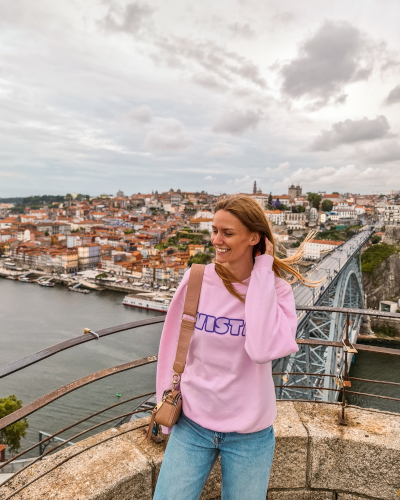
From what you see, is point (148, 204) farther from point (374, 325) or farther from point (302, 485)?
point (302, 485)

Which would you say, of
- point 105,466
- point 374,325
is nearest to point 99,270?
point 374,325

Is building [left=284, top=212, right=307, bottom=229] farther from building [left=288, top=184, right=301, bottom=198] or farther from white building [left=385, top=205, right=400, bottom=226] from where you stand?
building [left=288, top=184, right=301, bottom=198]

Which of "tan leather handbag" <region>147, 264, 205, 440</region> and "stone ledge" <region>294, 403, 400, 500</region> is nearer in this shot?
"tan leather handbag" <region>147, 264, 205, 440</region>

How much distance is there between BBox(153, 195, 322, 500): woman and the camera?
558 mm

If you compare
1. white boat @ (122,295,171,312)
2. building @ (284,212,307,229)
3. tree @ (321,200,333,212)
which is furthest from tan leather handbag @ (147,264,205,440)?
tree @ (321,200,333,212)

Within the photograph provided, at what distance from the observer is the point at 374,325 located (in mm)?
13781

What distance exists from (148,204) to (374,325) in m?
39.8

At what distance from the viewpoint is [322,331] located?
8.35 meters

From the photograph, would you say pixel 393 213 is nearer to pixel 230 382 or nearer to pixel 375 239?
pixel 375 239

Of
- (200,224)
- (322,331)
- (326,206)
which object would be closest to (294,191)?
(326,206)

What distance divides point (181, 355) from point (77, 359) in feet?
35.7

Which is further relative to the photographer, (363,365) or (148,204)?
(148,204)

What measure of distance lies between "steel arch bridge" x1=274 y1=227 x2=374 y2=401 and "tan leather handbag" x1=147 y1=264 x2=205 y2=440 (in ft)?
2.65

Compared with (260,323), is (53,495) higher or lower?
lower
